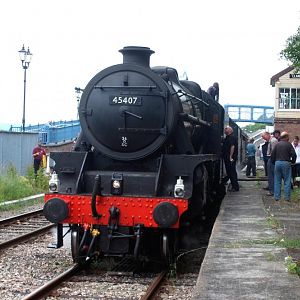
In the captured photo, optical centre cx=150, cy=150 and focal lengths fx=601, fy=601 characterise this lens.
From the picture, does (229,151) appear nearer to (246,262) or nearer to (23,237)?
(23,237)

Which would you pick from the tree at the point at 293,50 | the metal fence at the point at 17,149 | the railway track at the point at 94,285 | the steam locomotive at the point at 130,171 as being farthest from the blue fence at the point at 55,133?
the railway track at the point at 94,285

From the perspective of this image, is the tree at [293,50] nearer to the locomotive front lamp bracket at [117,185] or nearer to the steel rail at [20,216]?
the steel rail at [20,216]

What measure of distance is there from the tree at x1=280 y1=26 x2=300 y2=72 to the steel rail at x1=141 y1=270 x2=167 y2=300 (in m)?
15.3

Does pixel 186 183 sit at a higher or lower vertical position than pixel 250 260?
higher

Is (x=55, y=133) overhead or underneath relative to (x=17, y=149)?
Result: overhead

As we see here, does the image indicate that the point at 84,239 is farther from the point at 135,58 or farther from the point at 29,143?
the point at 29,143

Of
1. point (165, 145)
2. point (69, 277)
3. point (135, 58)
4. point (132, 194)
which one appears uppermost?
point (135, 58)

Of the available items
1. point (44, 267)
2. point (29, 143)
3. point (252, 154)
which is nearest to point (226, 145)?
point (44, 267)

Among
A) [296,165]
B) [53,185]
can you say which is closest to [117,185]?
[53,185]

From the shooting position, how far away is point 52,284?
23.1 feet

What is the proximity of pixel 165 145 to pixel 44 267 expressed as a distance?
7.86 ft

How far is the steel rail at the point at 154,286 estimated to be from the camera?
21.3 ft

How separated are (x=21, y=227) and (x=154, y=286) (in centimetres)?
615

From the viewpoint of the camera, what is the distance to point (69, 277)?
7.72 metres
